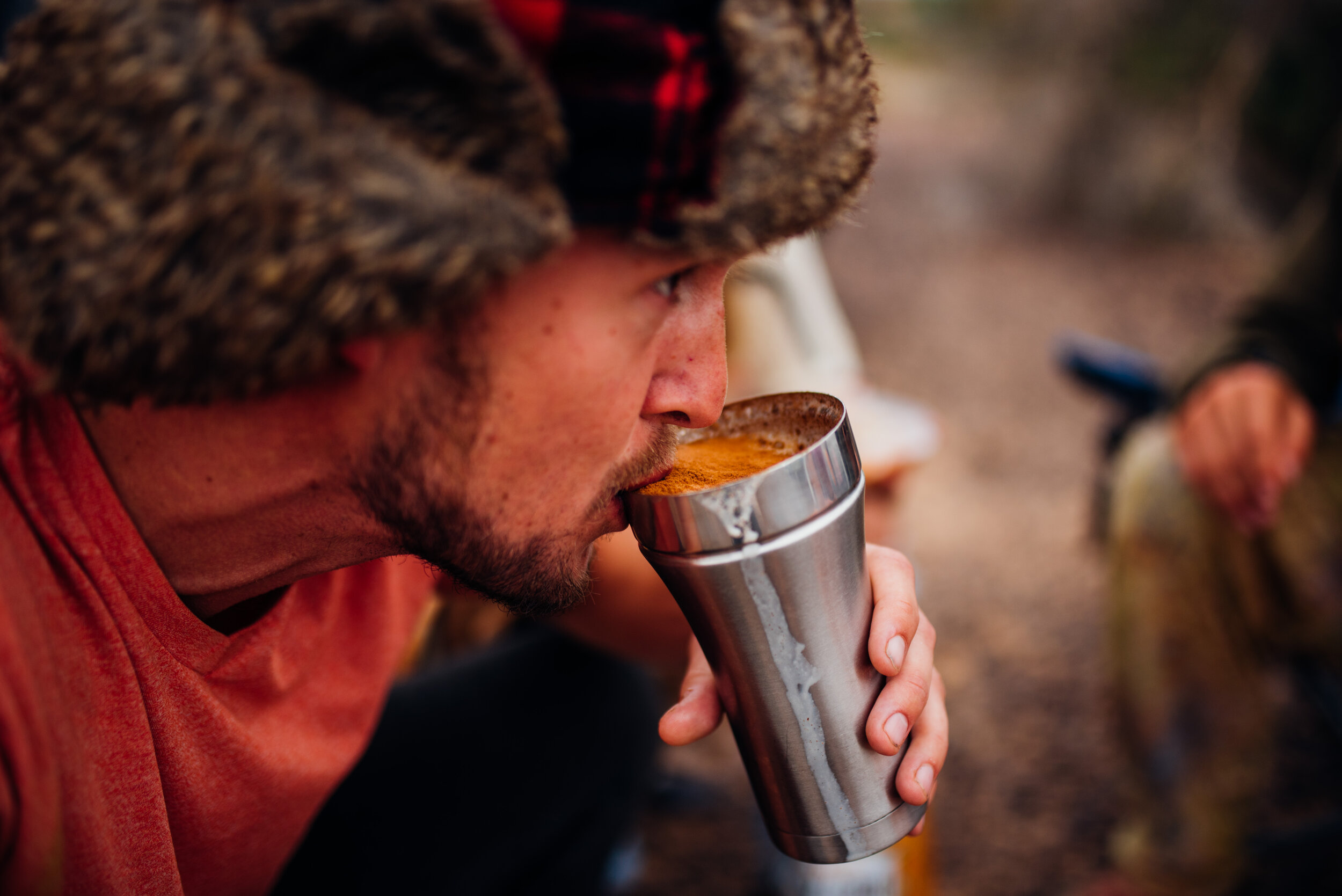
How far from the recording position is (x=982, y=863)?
2.47m

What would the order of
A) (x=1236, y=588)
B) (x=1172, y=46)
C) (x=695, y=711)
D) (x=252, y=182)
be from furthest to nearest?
1. (x=1172, y=46)
2. (x=1236, y=588)
3. (x=695, y=711)
4. (x=252, y=182)

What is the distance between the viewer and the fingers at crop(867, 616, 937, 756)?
1096 millimetres

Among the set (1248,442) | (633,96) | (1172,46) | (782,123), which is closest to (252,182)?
(633,96)

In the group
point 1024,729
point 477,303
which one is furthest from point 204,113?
point 1024,729

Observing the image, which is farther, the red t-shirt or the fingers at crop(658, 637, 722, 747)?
the fingers at crop(658, 637, 722, 747)

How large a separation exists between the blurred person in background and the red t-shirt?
203cm

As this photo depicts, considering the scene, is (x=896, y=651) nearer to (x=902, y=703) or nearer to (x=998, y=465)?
(x=902, y=703)

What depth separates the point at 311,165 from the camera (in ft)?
2.63

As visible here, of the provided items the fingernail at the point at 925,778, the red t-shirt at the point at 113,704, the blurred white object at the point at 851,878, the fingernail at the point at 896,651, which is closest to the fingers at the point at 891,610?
the fingernail at the point at 896,651

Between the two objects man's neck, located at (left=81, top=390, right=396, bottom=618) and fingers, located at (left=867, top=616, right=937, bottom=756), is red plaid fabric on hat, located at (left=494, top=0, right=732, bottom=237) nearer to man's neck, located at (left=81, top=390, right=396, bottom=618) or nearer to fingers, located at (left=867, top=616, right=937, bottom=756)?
man's neck, located at (left=81, top=390, right=396, bottom=618)

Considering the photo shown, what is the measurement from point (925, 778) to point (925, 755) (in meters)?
0.03

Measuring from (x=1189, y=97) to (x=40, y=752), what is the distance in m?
6.57

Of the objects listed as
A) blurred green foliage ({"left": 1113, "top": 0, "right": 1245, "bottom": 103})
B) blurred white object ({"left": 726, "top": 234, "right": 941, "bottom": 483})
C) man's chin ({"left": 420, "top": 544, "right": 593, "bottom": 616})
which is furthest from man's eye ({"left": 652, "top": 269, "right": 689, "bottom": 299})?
blurred green foliage ({"left": 1113, "top": 0, "right": 1245, "bottom": 103})

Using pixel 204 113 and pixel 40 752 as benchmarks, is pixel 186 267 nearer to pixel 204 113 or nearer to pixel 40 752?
pixel 204 113
